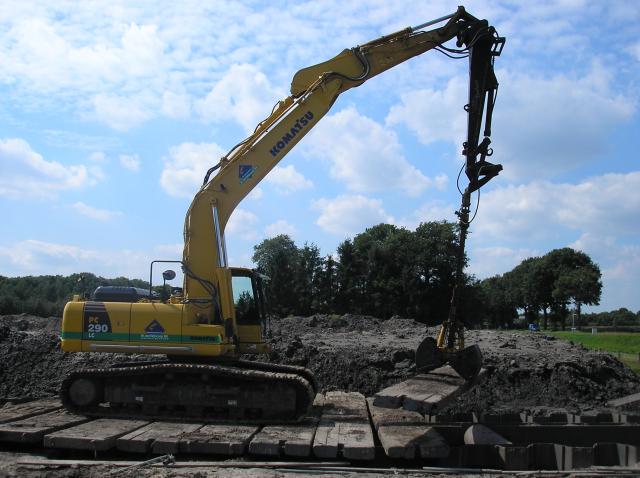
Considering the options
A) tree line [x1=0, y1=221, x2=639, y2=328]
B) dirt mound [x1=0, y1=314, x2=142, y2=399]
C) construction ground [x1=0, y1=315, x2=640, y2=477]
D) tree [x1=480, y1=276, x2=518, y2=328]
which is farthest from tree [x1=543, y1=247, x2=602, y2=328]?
dirt mound [x1=0, y1=314, x2=142, y2=399]

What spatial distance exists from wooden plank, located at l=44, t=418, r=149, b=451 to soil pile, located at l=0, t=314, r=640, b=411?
7.31m

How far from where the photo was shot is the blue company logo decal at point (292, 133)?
36.8 feet

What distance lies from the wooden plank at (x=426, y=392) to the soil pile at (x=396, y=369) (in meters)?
5.24

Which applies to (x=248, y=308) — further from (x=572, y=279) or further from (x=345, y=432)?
(x=572, y=279)

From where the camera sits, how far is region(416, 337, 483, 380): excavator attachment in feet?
31.3

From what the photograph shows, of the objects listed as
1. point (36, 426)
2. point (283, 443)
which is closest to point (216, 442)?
point (283, 443)

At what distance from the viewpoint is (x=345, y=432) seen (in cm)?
859

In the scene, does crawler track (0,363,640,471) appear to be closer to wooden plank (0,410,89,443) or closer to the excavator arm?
wooden plank (0,410,89,443)

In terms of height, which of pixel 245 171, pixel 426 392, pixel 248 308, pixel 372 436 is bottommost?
pixel 372 436

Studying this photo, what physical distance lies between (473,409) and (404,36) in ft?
27.0

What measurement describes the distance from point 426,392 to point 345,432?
4.05 ft

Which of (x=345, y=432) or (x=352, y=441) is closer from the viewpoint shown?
(x=352, y=441)

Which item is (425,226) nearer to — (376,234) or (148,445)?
(376,234)

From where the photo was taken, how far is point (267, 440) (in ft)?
26.6
